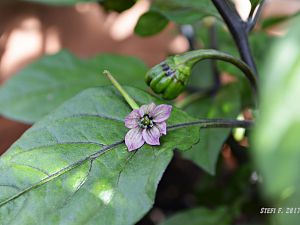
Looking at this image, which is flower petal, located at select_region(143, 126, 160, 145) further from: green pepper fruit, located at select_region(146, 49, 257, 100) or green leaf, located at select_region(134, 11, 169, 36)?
green leaf, located at select_region(134, 11, 169, 36)

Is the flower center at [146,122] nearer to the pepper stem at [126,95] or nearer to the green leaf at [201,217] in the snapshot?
the pepper stem at [126,95]

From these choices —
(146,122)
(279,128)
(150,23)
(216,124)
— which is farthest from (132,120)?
(279,128)

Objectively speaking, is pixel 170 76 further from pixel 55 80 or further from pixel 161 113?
pixel 55 80

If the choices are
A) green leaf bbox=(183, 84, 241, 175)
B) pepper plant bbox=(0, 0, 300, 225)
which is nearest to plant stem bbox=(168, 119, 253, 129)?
pepper plant bbox=(0, 0, 300, 225)

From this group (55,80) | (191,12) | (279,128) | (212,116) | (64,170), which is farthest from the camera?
(55,80)

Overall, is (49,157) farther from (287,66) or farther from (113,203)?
(287,66)

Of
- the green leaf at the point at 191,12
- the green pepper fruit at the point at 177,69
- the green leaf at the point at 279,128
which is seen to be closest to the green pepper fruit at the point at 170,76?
the green pepper fruit at the point at 177,69
